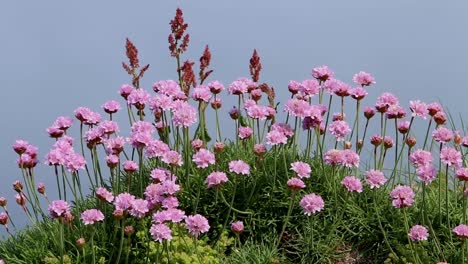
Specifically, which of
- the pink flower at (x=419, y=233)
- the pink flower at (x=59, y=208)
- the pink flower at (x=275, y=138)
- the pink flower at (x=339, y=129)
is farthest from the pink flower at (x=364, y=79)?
the pink flower at (x=59, y=208)

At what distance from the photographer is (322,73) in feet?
19.8

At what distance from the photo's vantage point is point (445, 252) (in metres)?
5.86

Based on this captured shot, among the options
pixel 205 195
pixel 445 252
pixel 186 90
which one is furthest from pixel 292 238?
pixel 186 90

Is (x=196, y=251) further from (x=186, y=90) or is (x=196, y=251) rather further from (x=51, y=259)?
(x=186, y=90)

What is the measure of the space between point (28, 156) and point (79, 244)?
3.24 feet

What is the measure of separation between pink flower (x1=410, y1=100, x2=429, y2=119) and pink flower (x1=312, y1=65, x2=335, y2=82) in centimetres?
73

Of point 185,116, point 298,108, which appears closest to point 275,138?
point 298,108

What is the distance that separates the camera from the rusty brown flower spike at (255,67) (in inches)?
262

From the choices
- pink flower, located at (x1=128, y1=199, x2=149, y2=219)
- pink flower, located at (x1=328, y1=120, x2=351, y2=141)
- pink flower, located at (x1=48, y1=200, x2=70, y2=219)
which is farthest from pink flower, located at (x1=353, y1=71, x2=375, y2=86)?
pink flower, located at (x1=48, y1=200, x2=70, y2=219)

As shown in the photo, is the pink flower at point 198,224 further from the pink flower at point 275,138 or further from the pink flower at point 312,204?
the pink flower at point 275,138

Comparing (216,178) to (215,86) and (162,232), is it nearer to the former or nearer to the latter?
(162,232)

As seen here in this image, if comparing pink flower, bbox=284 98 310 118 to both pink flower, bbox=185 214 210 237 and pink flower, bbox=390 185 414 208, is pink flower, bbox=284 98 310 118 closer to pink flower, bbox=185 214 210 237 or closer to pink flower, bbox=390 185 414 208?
pink flower, bbox=390 185 414 208

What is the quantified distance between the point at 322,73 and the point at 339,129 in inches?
24.5

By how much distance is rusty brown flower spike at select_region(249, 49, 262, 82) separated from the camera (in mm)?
6648
